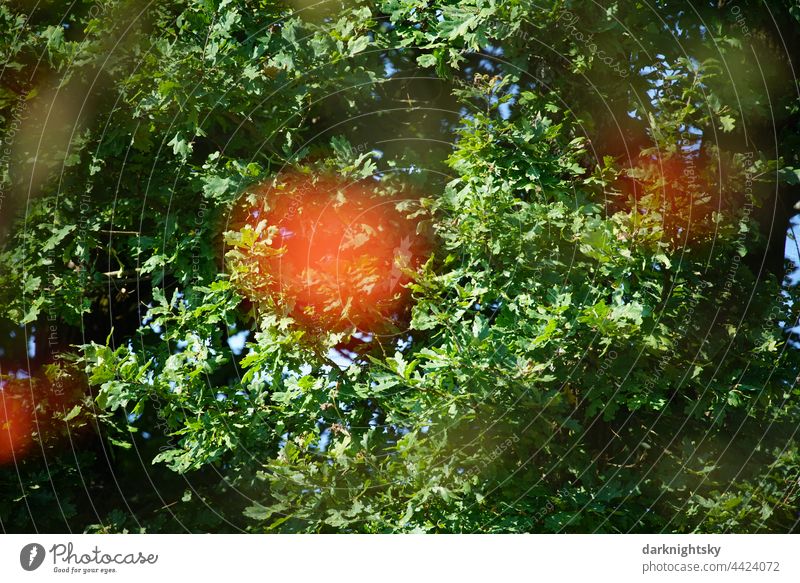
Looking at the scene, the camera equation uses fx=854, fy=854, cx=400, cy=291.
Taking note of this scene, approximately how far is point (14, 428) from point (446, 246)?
468cm

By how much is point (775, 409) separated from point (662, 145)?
2401mm

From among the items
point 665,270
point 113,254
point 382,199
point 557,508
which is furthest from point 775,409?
point 113,254

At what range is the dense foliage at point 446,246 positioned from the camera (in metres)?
6.71

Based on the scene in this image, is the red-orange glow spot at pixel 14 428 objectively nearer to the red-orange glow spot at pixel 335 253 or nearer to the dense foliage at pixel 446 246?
the dense foliage at pixel 446 246

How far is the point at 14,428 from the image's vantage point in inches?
327

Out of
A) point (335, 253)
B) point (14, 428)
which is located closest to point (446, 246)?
point (335, 253)

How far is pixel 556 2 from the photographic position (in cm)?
691

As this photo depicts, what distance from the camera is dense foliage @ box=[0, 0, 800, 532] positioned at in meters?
6.71
